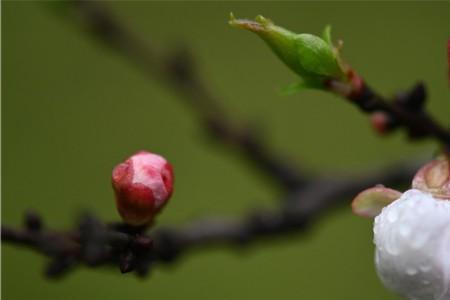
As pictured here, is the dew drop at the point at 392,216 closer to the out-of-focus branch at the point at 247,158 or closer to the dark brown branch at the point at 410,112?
the dark brown branch at the point at 410,112

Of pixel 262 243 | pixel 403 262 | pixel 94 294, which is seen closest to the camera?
pixel 403 262

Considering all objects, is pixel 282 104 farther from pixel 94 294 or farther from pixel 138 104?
pixel 94 294

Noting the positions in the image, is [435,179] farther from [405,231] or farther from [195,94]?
[195,94]

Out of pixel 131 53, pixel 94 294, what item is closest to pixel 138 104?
pixel 94 294

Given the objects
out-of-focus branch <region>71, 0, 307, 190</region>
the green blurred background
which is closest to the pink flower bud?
out-of-focus branch <region>71, 0, 307, 190</region>

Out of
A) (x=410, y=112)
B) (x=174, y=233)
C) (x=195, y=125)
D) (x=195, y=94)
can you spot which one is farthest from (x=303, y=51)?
(x=195, y=125)

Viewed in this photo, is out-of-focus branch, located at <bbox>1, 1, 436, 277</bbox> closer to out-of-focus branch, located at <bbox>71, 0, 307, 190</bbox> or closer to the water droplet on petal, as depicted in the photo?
out-of-focus branch, located at <bbox>71, 0, 307, 190</bbox>
